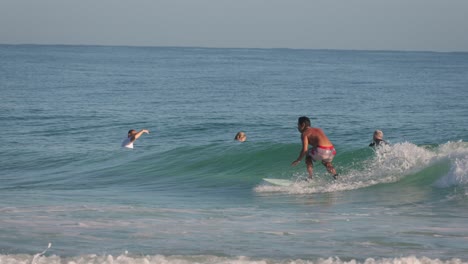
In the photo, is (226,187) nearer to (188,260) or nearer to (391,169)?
(391,169)

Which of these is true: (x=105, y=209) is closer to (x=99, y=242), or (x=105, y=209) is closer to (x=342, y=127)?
(x=99, y=242)

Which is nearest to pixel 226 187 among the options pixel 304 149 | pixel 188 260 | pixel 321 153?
pixel 321 153

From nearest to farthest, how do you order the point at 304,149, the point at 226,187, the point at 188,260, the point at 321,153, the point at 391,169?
the point at 188,260, the point at 304,149, the point at 321,153, the point at 391,169, the point at 226,187

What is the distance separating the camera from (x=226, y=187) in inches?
619

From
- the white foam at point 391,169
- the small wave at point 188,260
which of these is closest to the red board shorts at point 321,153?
the white foam at point 391,169

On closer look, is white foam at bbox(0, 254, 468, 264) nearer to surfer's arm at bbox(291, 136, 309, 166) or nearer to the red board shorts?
surfer's arm at bbox(291, 136, 309, 166)

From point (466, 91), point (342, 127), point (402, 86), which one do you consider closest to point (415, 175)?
point (342, 127)

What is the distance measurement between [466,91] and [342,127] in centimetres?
2320

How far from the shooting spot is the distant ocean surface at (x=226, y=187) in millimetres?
7730

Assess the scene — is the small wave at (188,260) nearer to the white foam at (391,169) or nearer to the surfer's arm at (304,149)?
the surfer's arm at (304,149)

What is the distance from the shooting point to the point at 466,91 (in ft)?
159

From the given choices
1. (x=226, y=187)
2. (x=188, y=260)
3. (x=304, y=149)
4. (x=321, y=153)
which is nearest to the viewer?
(x=188, y=260)

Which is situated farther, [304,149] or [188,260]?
[304,149]

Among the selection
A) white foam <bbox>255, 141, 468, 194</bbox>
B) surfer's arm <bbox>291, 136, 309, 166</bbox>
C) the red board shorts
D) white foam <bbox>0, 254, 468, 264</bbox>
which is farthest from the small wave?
white foam <bbox>255, 141, 468, 194</bbox>
